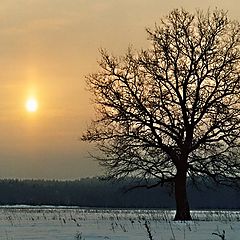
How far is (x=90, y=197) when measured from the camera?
100062 mm

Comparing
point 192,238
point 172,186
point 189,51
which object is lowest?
point 192,238

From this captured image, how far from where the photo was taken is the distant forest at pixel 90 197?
76625 mm

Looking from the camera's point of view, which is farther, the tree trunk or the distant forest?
the distant forest

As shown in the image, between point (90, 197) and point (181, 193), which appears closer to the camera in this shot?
point (181, 193)

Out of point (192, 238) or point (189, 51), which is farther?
point (189, 51)

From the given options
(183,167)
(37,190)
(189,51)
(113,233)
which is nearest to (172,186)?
(183,167)

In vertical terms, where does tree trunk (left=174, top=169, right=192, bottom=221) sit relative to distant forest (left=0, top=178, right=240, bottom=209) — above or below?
below

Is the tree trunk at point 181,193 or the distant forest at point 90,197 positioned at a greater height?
the distant forest at point 90,197

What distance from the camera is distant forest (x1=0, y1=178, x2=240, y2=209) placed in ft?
251

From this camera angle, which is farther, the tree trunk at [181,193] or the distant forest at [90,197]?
the distant forest at [90,197]

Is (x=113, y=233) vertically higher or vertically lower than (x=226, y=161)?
lower

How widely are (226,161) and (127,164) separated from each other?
15.6 feet

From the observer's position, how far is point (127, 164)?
31516mm

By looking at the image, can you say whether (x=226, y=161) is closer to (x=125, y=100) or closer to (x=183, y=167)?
(x=183, y=167)
